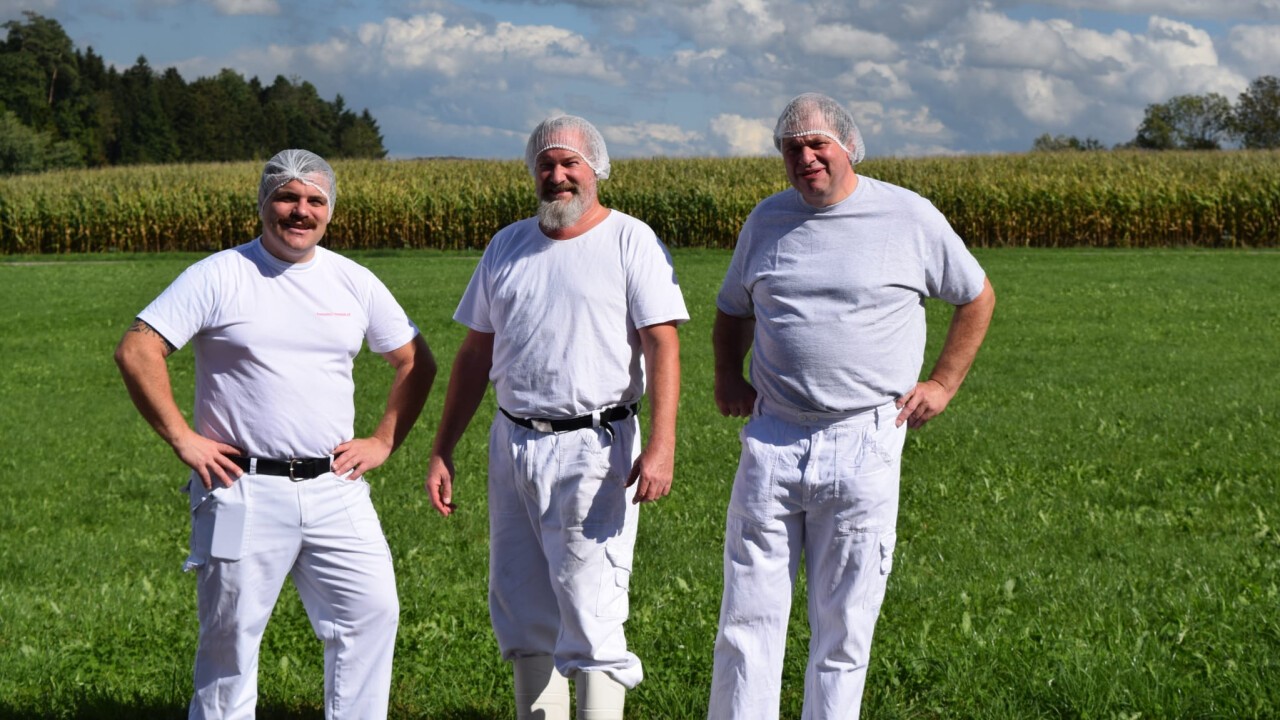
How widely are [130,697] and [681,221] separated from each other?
104 ft

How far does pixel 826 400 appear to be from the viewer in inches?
161

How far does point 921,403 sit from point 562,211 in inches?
53.3

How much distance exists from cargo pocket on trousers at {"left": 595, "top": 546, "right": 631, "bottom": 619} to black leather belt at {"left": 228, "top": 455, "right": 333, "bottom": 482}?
98cm

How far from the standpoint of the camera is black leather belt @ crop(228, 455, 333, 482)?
3.97m

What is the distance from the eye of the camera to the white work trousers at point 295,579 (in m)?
3.93

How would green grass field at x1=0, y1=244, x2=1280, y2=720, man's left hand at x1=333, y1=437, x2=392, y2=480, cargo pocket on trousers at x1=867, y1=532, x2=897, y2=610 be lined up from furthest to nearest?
green grass field at x1=0, y1=244, x2=1280, y2=720 < cargo pocket on trousers at x1=867, y1=532, x2=897, y2=610 < man's left hand at x1=333, y1=437, x2=392, y2=480

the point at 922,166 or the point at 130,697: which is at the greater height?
the point at 922,166

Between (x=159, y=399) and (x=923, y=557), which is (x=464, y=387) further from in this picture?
(x=923, y=557)

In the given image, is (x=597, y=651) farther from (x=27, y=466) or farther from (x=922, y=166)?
(x=922, y=166)

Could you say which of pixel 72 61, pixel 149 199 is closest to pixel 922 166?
pixel 149 199

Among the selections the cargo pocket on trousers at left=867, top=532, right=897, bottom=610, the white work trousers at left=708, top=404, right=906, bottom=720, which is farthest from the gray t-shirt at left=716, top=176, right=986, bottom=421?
the cargo pocket on trousers at left=867, top=532, right=897, bottom=610

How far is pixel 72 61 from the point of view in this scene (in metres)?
117

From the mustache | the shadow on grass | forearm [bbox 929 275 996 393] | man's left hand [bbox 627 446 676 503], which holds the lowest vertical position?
the shadow on grass

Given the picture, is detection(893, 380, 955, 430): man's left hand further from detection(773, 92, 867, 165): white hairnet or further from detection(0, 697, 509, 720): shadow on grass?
detection(0, 697, 509, 720): shadow on grass
